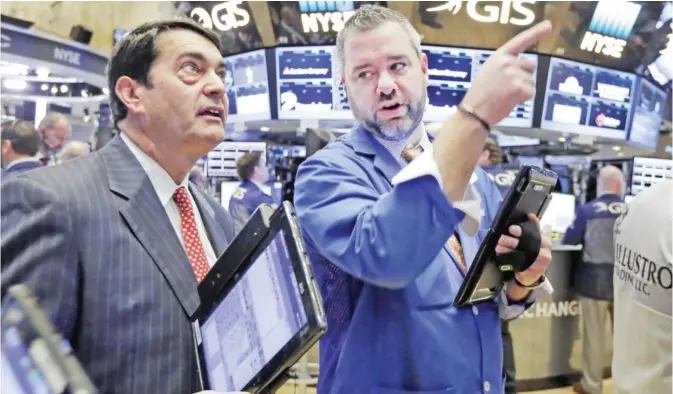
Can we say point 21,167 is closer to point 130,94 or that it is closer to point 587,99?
point 130,94

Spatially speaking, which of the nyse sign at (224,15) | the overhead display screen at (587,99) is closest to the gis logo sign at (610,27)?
the overhead display screen at (587,99)

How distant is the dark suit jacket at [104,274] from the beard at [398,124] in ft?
1.68

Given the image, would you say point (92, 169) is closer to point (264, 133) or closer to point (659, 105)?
point (264, 133)

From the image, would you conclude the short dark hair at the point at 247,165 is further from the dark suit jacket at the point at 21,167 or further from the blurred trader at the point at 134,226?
the blurred trader at the point at 134,226

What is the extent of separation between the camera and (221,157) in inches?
275

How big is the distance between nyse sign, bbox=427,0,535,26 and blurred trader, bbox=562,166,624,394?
2.16 metres

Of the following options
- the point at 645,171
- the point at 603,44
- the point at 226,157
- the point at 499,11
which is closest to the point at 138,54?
the point at 499,11

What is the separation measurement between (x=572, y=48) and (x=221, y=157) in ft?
13.5

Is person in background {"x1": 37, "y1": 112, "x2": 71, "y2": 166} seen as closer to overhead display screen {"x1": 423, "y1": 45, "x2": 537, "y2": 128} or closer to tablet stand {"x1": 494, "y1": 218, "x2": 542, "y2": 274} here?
overhead display screen {"x1": 423, "y1": 45, "x2": 537, "y2": 128}

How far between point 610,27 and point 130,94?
6480 mm

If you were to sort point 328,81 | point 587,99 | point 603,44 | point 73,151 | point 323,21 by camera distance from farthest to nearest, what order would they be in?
point 587,99 → point 603,44 → point 328,81 → point 323,21 → point 73,151

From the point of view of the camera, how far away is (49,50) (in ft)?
17.4

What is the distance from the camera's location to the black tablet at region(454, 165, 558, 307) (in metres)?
1.21

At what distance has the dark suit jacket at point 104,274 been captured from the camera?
2.99 feet
